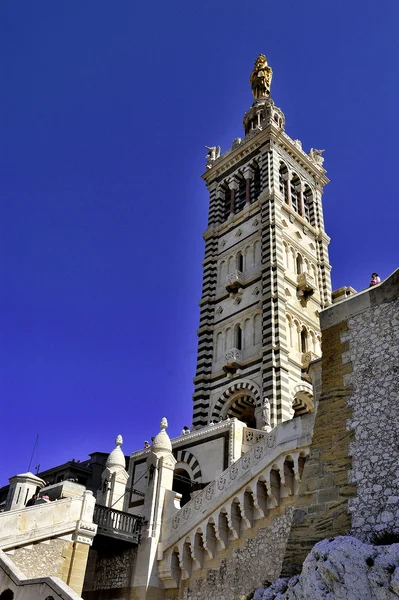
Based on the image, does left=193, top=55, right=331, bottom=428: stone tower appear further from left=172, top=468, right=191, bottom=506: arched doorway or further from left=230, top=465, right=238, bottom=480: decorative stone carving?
left=230, top=465, right=238, bottom=480: decorative stone carving

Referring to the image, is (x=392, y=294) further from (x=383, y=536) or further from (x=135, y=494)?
(x=135, y=494)

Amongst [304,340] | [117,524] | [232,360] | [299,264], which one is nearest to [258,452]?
[117,524]

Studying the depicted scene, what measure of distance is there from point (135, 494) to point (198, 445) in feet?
10.5

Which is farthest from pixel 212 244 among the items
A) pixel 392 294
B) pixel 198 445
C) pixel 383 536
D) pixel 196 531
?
pixel 383 536

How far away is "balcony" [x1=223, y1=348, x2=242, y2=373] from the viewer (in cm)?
2705

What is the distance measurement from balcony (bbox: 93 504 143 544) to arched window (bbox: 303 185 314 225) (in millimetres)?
23125

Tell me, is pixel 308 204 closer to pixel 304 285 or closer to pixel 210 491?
pixel 304 285

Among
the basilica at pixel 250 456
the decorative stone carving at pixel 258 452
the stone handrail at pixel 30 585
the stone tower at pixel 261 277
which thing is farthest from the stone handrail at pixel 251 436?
the stone handrail at pixel 30 585

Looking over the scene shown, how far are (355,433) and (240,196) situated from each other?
1025 inches

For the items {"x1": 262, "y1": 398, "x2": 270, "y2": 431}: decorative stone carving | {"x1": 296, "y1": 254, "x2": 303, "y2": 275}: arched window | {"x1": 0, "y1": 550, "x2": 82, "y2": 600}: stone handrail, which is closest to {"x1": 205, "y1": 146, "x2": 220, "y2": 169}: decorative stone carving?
{"x1": 296, "y1": 254, "x2": 303, "y2": 275}: arched window

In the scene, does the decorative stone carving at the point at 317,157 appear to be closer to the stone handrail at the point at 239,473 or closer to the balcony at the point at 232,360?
the balcony at the point at 232,360

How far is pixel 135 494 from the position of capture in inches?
881

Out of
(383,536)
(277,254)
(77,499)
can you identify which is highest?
(277,254)

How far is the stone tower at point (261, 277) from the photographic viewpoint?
85.8 ft
